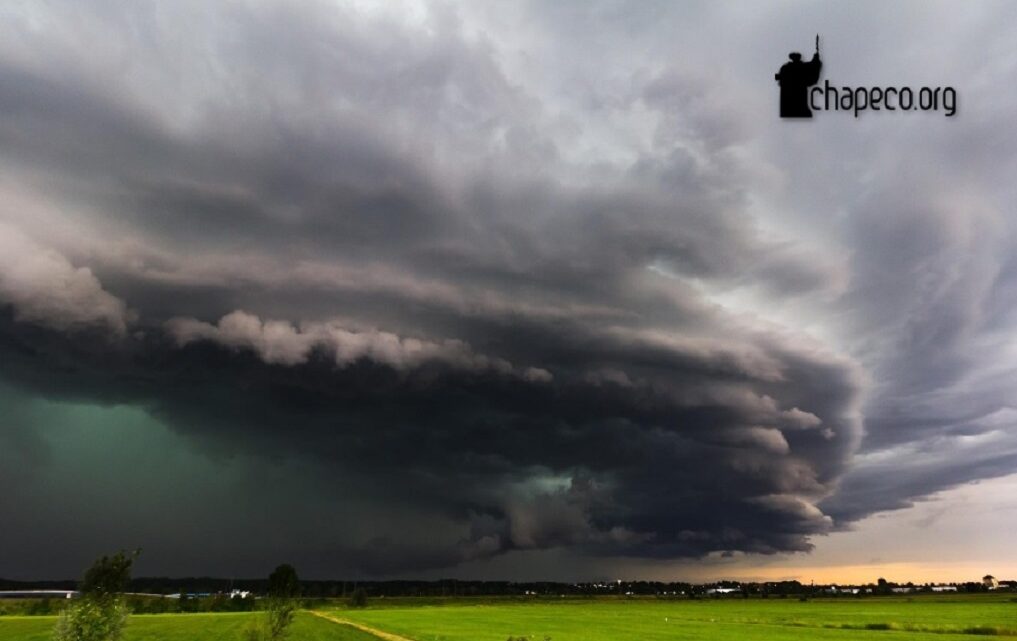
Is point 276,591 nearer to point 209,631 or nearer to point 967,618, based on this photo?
point 209,631

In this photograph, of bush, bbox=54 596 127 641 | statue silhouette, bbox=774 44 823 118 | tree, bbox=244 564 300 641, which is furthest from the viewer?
tree, bbox=244 564 300 641

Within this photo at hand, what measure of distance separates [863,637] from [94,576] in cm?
8544

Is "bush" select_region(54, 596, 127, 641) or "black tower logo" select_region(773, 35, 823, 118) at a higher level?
"black tower logo" select_region(773, 35, 823, 118)

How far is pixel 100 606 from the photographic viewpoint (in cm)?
3806

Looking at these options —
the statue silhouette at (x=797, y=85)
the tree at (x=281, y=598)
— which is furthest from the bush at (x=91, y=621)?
the statue silhouette at (x=797, y=85)

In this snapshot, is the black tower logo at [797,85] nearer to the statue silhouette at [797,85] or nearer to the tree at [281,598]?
the statue silhouette at [797,85]

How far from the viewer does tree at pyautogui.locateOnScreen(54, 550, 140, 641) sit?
122 feet

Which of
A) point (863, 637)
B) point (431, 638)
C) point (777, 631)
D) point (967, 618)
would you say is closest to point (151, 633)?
point (431, 638)

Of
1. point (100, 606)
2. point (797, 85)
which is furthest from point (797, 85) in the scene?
point (100, 606)

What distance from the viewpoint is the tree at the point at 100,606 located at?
37156 mm

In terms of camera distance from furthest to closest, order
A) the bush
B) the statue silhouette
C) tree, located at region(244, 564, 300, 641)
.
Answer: tree, located at region(244, 564, 300, 641) → the bush → the statue silhouette

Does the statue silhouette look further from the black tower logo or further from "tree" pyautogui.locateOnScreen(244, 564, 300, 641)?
"tree" pyautogui.locateOnScreen(244, 564, 300, 641)

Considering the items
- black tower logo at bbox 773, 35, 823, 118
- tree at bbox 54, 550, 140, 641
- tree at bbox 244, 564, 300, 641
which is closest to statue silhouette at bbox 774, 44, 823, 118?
black tower logo at bbox 773, 35, 823, 118

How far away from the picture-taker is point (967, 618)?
12519 centimetres
